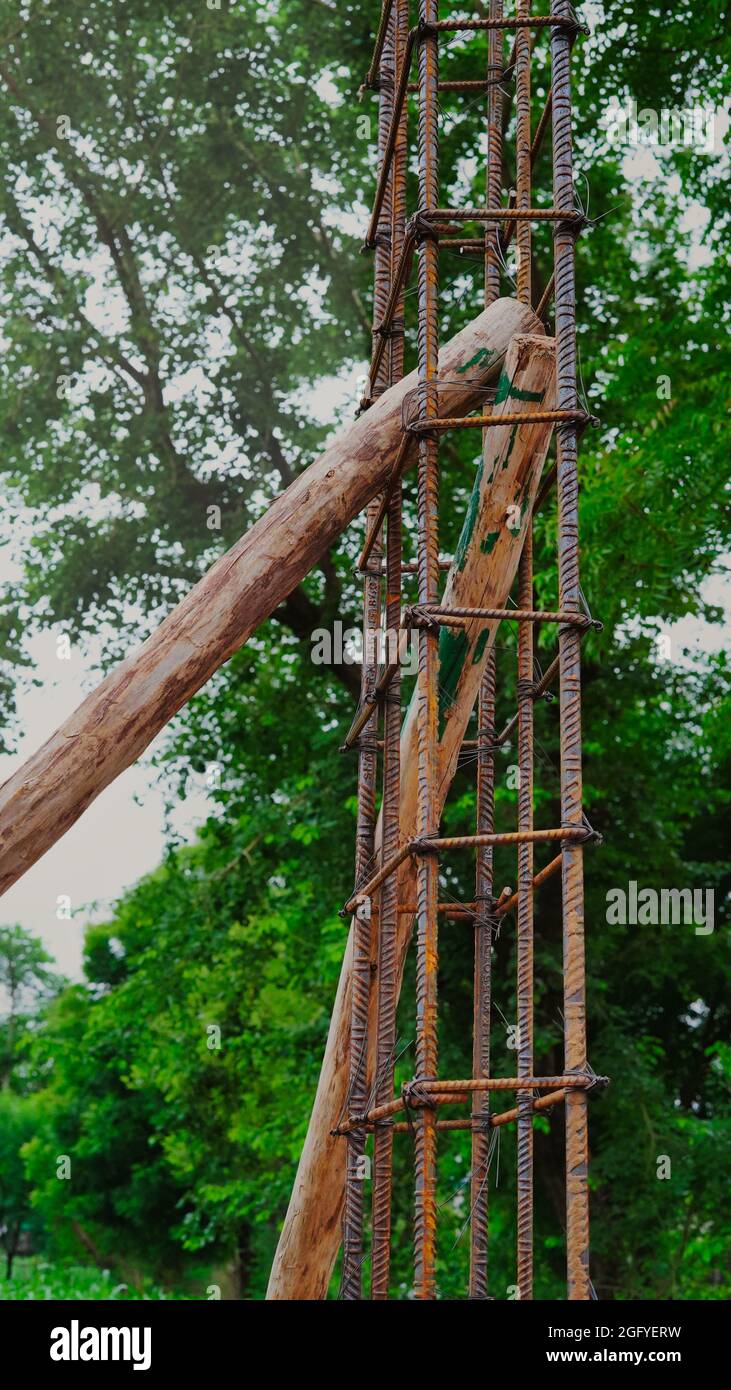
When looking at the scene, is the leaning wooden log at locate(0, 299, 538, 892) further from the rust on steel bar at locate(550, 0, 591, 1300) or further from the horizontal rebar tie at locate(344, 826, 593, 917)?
the horizontal rebar tie at locate(344, 826, 593, 917)

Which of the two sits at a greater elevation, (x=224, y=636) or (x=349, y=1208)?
(x=224, y=636)

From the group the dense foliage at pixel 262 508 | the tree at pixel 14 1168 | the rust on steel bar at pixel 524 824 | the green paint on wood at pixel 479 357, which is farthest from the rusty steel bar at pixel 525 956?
the tree at pixel 14 1168

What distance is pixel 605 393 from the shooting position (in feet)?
35.5

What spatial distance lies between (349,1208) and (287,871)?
833 centimetres

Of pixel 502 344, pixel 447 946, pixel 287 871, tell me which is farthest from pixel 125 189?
pixel 502 344

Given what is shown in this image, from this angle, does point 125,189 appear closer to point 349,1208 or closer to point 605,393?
point 605,393

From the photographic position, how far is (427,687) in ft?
10.7

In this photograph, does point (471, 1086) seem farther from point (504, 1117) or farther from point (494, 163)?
point (494, 163)

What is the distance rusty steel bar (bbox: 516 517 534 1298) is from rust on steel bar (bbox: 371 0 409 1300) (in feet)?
1.05

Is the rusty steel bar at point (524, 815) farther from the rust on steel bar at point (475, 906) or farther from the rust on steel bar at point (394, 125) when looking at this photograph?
the rust on steel bar at point (394, 125)

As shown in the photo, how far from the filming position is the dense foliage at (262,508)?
1151 cm

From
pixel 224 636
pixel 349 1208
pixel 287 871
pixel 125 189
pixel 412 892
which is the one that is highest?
pixel 125 189

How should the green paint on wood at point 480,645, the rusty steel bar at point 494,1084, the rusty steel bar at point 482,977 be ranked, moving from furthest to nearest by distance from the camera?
the rusty steel bar at point 482,977
the green paint on wood at point 480,645
the rusty steel bar at point 494,1084
